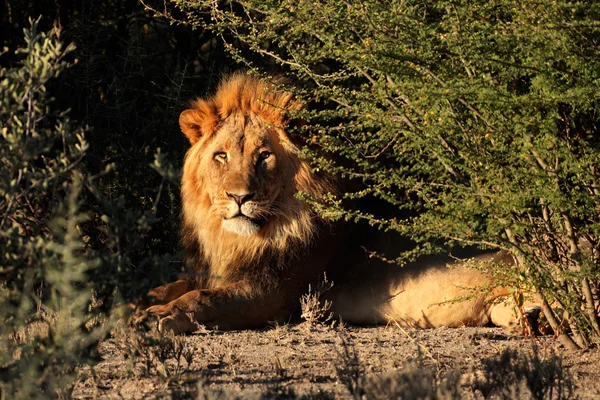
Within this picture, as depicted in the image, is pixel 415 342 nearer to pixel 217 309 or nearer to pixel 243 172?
pixel 217 309

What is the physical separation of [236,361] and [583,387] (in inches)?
66.4

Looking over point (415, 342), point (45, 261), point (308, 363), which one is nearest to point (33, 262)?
point (45, 261)

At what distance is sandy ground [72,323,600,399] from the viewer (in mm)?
4083

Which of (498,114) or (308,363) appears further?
(308,363)

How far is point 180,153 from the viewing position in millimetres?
7883

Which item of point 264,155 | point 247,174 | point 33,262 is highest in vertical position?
point 264,155

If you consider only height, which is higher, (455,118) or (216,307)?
(455,118)

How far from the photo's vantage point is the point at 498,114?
4.66 meters

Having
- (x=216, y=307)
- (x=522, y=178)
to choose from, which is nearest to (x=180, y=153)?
(x=216, y=307)

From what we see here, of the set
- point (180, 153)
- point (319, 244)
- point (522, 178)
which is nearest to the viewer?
point (522, 178)

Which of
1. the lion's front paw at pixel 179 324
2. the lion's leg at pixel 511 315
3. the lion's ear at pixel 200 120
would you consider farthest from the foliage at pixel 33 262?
the lion's leg at pixel 511 315

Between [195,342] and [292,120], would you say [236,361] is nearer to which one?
[195,342]

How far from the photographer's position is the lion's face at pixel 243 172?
19.4 ft

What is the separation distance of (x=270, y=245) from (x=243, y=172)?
0.52 m
